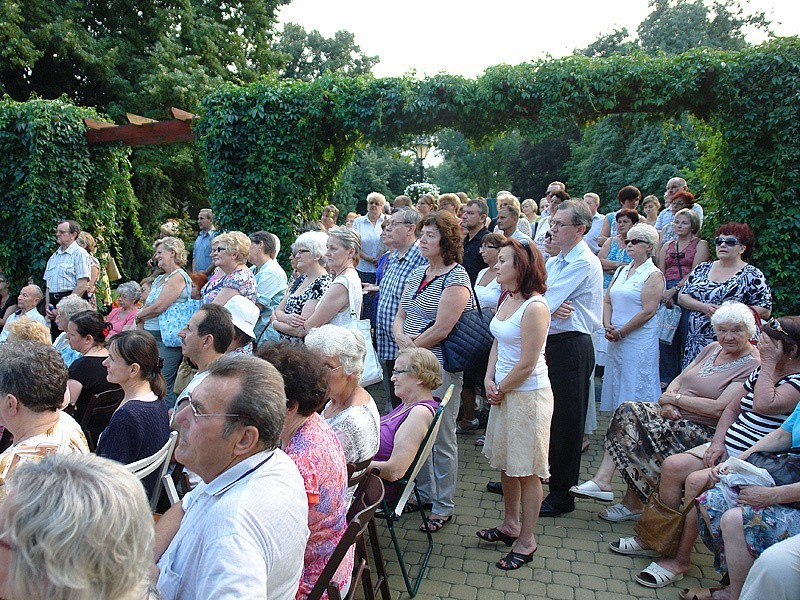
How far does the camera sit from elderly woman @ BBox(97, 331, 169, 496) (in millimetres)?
3139

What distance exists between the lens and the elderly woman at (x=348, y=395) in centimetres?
311

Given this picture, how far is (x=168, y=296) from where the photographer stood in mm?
5980

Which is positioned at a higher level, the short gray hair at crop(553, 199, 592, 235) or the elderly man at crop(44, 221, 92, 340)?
the short gray hair at crop(553, 199, 592, 235)

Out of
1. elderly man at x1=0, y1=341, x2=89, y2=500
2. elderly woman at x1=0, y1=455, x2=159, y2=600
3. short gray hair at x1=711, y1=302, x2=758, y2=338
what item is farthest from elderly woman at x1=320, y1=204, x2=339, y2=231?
elderly woman at x1=0, y1=455, x2=159, y2=600

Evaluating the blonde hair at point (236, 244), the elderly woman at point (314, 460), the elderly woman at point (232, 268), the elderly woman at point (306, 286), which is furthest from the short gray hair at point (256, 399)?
the blonde hair at point (236, 244)

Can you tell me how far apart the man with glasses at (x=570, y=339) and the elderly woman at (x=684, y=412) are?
27 centimetres

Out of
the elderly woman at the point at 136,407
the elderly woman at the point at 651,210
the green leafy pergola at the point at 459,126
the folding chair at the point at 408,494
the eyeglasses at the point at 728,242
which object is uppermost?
the green leafy pergola at the point at 459,126

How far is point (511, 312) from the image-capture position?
3.78 m

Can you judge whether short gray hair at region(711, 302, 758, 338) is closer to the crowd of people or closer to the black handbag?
the crowd of people

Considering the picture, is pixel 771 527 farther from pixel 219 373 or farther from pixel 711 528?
pixel 219 373

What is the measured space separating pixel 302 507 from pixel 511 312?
216 cm

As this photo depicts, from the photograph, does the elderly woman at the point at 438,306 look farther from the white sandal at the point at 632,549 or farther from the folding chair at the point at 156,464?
the folding chair at the point at 156,464

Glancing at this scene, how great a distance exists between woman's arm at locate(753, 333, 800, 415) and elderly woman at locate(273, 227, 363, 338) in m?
2.72

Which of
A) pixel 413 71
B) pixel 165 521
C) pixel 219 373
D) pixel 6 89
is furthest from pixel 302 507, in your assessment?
pixel 6 89
